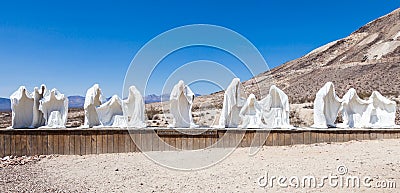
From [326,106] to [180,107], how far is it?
4.88m

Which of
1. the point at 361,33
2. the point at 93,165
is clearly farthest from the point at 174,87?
the point at 361,33

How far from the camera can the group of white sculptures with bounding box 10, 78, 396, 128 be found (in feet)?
42.8

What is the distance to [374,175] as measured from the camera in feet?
25.3

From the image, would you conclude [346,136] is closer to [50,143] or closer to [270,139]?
[270,139]

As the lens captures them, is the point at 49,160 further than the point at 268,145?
No

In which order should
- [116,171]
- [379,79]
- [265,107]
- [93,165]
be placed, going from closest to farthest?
[116,171], [93,165], [265,107], [379,79]

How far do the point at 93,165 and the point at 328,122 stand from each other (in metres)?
7.81

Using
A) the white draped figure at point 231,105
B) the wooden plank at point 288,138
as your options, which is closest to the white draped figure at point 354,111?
→ the wooden plank at point 288,138

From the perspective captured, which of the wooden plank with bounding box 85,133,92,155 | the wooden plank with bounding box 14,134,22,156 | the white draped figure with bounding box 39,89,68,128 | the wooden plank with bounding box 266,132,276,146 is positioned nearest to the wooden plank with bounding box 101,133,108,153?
the wooden plank with bounding box 85,133,92,155

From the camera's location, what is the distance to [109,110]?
13617 mm

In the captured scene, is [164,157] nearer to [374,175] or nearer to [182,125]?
[182,125]

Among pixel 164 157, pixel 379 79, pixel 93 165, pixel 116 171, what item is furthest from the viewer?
pixel 379 79

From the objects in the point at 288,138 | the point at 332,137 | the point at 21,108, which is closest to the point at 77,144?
the point at 21,108

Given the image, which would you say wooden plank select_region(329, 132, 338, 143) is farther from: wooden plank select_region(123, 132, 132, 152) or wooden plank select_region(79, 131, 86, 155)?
wooden plank select_region(79, 131, 86, 155)
